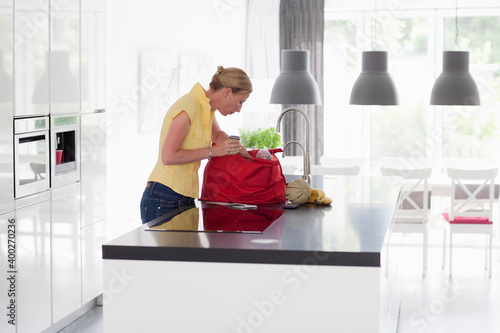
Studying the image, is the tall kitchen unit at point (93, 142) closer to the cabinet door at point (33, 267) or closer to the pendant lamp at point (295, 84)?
the cabinet door at point (33, 267)

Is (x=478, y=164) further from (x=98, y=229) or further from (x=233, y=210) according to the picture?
(x=233, y=210)

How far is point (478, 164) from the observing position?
732cm

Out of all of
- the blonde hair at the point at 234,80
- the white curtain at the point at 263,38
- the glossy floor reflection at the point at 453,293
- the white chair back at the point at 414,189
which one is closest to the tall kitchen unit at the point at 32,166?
the blonde hair at the point at 234,80

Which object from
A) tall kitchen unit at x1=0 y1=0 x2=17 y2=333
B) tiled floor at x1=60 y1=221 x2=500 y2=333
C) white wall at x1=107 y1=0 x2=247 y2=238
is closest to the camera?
tall kitchen unit at x1=0 y1=0 x2=17 y2=333

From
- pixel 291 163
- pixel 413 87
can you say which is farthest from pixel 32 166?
pixel 413 87

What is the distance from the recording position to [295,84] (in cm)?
513

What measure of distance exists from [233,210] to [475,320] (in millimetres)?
2443

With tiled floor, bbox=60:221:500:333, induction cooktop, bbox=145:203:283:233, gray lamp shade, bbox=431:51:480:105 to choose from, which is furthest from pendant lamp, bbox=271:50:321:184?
induction cooktop, bbox=145:203:283:233

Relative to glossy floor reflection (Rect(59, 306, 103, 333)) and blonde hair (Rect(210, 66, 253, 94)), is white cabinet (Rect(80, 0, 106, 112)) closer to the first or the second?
glossy floor reflection (Rect(59, 306, 103, 333))

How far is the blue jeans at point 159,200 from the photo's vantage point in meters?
3.09

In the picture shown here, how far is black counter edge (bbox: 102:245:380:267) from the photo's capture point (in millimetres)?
2080

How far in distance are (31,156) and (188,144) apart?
4.08 feet

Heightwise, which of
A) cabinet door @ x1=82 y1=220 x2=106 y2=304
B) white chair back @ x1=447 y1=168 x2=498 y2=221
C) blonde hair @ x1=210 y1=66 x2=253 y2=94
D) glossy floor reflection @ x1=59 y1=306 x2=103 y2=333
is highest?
blonde hair @ x1=210 y1=66 x2=253 y2=94

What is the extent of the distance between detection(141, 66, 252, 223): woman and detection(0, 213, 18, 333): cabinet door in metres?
0.87
